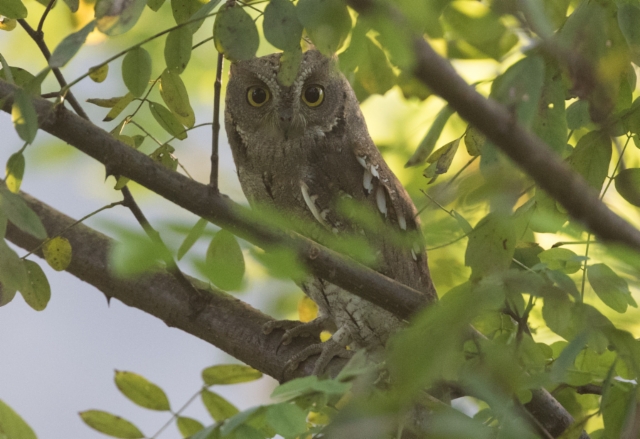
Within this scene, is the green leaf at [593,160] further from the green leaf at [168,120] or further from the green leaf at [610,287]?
the green leaf at [168,120]

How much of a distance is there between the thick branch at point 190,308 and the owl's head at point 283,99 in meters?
0.49

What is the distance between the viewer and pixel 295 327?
4.99ft

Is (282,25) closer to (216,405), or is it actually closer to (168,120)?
(168,120)

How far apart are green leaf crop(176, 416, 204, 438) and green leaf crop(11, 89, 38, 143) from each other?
51 centimetres

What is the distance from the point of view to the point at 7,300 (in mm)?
1060

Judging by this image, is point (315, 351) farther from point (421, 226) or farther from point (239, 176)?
point (421, 226)

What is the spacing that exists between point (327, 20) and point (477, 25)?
0.16m

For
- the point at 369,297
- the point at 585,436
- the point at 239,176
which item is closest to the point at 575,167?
the point at 369,297

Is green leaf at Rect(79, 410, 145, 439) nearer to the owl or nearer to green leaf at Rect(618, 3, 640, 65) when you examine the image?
the owl

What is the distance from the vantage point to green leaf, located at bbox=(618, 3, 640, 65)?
0.76m

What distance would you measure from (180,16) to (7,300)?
52 cm

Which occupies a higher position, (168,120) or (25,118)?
(168,120)

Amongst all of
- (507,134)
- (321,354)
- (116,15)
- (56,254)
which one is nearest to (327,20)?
(116,15)

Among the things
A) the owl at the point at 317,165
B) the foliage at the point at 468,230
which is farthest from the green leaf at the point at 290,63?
the owl at the point at 317,165
